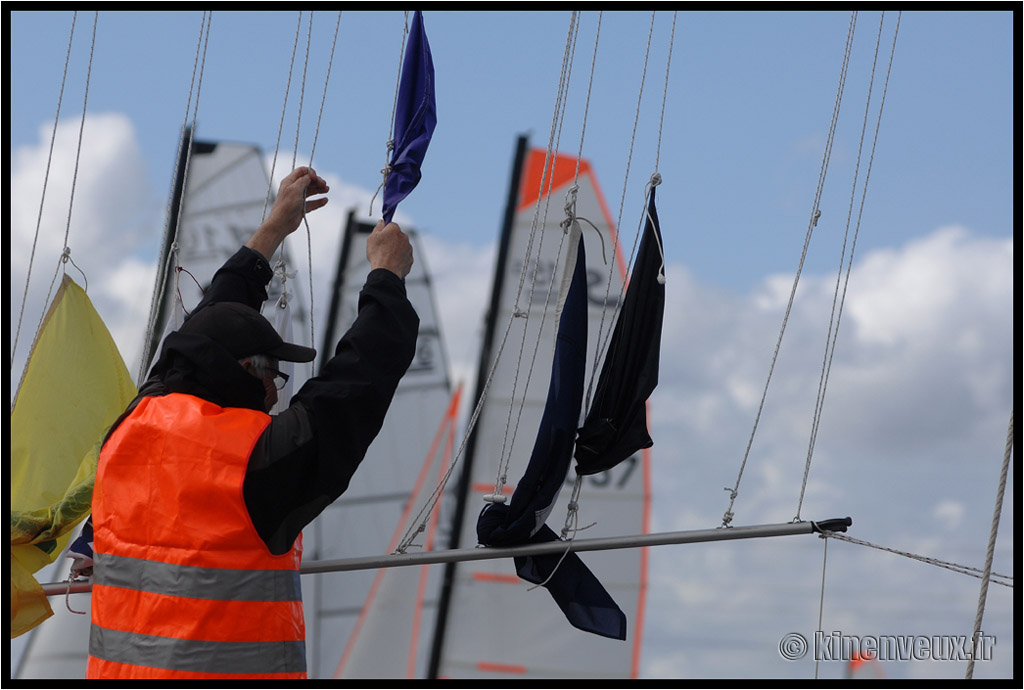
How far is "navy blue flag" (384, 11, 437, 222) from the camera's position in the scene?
11.8 feet

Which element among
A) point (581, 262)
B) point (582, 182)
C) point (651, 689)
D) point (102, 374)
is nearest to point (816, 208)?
point (581, 262)

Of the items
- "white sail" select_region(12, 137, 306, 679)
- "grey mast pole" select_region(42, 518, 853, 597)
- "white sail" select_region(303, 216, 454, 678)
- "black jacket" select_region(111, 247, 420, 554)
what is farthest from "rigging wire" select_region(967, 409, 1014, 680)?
"white sail" select_region(12, 137, 306, 679)

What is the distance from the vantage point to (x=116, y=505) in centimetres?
279

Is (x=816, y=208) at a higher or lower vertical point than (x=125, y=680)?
higher

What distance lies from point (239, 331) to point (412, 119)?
114 cm

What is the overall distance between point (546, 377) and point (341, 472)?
6.91 metres

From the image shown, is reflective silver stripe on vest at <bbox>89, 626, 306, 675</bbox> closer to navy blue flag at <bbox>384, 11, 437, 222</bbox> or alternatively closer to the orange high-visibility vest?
the orange high-visibility vest

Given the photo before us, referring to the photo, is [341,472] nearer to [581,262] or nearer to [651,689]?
[651,689]

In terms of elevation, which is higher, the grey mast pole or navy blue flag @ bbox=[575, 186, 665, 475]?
navy blue flag @ bbox=[575, 186, 665, 475]

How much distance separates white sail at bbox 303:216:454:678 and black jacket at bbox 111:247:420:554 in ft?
24.9

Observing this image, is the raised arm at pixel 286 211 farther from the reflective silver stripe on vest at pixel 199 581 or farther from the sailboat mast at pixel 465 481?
the sailboat mast at pixel 465 481

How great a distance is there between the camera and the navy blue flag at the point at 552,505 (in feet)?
10.8

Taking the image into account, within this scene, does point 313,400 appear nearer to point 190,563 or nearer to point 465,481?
point 190,563

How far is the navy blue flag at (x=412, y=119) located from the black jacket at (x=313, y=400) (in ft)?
2.53
